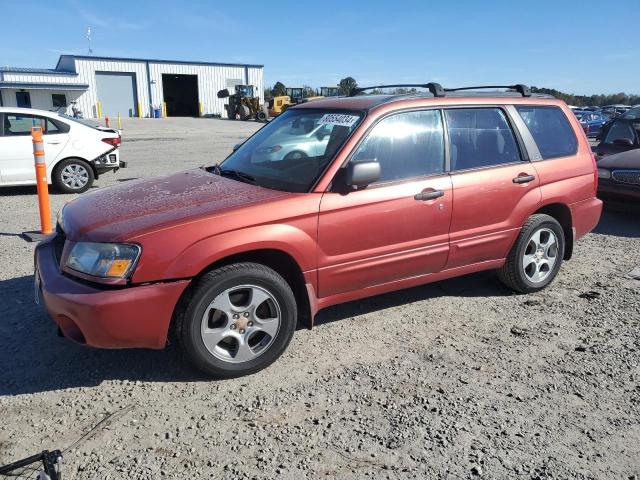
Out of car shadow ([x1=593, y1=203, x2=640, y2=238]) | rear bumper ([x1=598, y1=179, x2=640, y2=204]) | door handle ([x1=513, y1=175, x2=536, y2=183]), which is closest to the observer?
door handle ([x1=513, y1=175, x2=536, y2=183])

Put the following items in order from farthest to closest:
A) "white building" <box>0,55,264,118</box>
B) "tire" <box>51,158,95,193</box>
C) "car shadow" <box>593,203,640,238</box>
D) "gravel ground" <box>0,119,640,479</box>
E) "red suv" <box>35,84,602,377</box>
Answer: "white building" <box>0,55,264,118</box> → "tire" <box>51,158,95,193</box> → "car shadow" <box>593,203,640,238</box> → "red suv" <box>35,84,602,377</box> → "gravel ground" <box>0,119,640,479</box>

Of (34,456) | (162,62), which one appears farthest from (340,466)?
(162,62)

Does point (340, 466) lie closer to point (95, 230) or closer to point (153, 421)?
point (153, 421)

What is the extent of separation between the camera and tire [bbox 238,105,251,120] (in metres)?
39.4

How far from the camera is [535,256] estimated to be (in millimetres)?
4680

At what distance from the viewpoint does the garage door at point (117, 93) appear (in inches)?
1781

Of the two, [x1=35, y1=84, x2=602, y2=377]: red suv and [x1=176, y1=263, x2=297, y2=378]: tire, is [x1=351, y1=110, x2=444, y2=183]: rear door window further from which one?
[x1=176, y1=263, x2=297, y2=378]: tire

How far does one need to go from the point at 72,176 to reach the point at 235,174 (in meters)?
6.61

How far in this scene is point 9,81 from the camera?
40375mm

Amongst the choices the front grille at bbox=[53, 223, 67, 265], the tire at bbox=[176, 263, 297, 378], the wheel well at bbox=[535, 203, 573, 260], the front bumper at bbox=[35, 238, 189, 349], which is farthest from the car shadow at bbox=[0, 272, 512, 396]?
the wheel well at bbox=[535, 203, 573, 260]

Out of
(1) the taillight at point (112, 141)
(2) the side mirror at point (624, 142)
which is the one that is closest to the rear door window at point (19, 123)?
(1) the taillight at point (112, 141)

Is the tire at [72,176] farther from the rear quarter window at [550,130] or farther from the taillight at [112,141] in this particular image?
the rear quarter window at [550,130]

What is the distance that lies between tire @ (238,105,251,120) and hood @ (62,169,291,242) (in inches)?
1441

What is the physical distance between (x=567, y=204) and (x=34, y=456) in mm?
4383
